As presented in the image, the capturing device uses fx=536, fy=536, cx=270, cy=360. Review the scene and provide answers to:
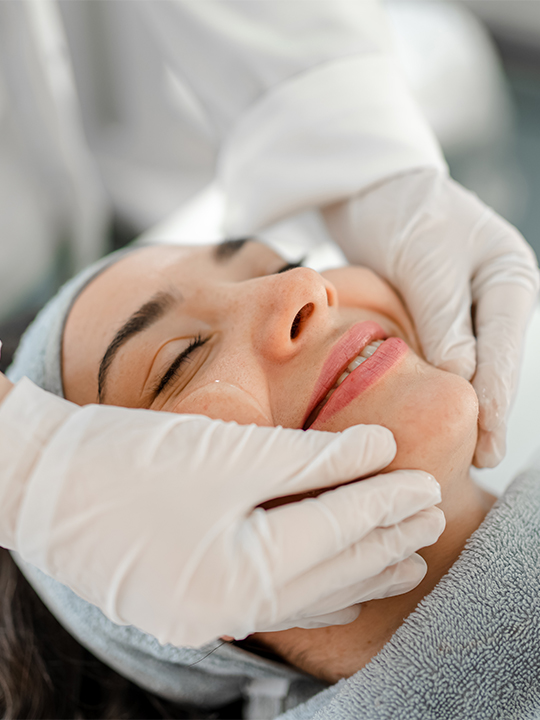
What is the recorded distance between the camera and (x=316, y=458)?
0.64m

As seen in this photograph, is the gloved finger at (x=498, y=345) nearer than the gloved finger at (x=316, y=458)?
No

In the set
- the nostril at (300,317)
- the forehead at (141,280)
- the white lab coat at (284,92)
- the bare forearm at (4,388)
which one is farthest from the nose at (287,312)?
the white lab coat at (284,92)

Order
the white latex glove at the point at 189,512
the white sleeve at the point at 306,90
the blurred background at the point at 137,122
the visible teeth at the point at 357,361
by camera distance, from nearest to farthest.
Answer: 1. the white latex glove at the point at 189,512
2. the visible teeth at the point at 357,361
3. the white sleeve at the point at 306,90
4. the blurred background at the point at 137,122

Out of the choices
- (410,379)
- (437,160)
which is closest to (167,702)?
(410,379)

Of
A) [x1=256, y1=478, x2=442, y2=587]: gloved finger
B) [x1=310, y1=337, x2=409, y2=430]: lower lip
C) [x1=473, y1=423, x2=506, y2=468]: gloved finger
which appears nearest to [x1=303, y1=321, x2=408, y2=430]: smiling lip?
[x1=310, y1=337, x2=409, y2=430]: lower lip

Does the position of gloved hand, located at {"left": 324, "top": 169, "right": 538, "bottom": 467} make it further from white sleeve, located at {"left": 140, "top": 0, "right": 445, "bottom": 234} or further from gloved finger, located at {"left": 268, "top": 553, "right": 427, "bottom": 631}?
gloved finger, located at {"left": 268, "top": 553, "right": 427, "bottom": 631}

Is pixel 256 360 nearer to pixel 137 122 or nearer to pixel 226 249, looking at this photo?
pixel 226 249

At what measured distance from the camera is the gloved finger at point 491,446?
34.3 inches

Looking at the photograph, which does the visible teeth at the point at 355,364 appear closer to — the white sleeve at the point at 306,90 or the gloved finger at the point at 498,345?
the gloved finger at the point at 498,345

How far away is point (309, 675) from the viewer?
94 centimetres

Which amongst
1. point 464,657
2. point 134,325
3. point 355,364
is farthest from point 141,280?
point 464,657

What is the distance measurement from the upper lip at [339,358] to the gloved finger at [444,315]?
0.67 ft

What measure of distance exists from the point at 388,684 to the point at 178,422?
0.45 metres

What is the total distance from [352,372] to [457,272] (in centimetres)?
46
